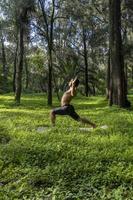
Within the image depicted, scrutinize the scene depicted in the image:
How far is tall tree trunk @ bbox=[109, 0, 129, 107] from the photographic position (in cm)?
2156

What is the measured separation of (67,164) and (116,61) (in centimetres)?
1368

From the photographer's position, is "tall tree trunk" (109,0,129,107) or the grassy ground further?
"tall tree trunk" (109,0,129,107)

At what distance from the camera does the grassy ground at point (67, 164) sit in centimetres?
738

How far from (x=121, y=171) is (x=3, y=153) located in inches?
118

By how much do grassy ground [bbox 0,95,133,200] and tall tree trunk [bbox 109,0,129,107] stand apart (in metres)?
9.25

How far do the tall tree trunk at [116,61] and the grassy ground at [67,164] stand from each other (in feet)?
30.3

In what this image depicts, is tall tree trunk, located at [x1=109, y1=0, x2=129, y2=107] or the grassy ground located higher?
tall tree trunk, located at [x1=109, y1=0, x2=129, y2=107]

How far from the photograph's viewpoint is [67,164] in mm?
8656

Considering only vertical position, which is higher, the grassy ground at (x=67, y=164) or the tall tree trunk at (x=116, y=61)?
the tall tree trunk at (x=116, y=61)

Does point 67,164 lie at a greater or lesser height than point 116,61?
lesser

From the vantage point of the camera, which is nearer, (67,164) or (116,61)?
(67,164)

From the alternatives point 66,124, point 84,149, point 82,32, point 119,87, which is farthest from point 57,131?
point 82,32

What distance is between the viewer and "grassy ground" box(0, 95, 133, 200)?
24.2 ft

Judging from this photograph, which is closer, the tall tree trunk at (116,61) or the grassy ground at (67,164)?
the grassy ground at (67,164)
